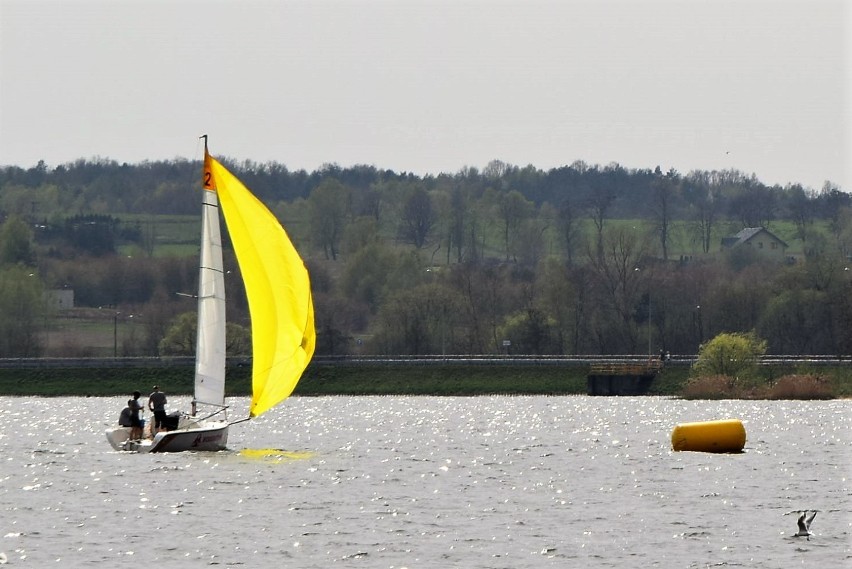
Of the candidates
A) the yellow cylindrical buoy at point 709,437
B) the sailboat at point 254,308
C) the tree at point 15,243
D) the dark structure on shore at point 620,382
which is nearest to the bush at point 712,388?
the dark structure on shore at point 620,382

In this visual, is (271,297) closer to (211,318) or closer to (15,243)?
(211,318)

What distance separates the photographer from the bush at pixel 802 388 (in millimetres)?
109250

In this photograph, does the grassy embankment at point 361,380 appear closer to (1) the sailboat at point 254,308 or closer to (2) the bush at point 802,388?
(2) the bush at point 802,388

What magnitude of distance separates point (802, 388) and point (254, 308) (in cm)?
6283

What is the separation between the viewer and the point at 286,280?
53688 mm

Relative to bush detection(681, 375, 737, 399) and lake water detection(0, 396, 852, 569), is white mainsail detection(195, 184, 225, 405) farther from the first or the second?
bush detection(681, 375, 737, 399)


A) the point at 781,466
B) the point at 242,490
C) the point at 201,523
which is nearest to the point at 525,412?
the point at 781,466

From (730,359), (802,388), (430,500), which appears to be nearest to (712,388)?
(730,359)

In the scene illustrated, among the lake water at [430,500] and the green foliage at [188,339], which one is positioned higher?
the green foliage at [188,339]

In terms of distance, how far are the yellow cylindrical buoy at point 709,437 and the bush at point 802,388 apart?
1979 inches

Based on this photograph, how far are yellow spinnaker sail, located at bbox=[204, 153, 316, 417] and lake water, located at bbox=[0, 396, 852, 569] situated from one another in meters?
2.75

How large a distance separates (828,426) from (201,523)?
4174 cm

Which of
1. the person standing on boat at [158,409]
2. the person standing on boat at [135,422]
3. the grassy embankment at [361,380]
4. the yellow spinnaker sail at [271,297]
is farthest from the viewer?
the grassy embankment at [361,380]

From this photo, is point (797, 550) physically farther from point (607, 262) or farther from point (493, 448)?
point (607, 262)
